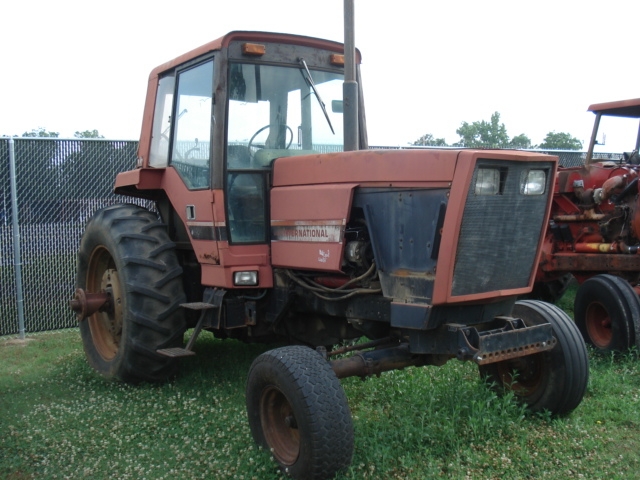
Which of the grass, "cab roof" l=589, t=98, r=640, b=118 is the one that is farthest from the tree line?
the grass

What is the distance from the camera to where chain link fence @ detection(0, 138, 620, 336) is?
25.4ft

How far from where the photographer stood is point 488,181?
3826mm

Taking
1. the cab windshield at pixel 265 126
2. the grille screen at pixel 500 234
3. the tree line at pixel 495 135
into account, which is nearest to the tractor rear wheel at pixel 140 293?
the cab windshield at pixel 265 126

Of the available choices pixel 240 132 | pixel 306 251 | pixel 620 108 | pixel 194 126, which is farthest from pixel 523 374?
pixel 620 108

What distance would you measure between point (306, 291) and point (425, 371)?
1318 mm

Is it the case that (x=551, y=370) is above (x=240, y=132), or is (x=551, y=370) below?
below

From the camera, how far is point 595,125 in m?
8.26

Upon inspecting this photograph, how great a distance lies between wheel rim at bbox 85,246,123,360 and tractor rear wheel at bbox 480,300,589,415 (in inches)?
119

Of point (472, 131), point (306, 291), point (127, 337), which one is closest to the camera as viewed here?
point (306, 291)

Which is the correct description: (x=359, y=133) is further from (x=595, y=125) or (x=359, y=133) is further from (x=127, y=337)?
(x=595, y=125)

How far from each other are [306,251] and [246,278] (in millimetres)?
585

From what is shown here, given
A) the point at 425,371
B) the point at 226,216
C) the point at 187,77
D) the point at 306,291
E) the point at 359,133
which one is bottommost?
the point at 425,371

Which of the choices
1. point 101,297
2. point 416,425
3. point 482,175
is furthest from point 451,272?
point 101,297

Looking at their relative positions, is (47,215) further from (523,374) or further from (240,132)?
(523,374)
